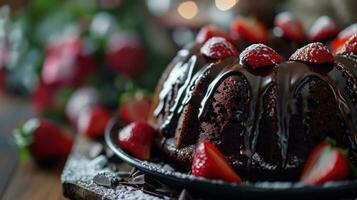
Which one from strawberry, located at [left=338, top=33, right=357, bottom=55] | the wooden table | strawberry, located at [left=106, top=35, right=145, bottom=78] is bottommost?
the wooden table

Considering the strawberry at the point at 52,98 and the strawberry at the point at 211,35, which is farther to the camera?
the strawberry at the point at 52,98

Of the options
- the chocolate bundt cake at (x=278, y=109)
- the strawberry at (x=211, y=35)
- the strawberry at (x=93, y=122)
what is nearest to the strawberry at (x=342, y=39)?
the chocolate bundt cake at (x=278, y=109)

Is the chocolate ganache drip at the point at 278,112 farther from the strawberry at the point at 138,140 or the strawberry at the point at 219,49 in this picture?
the strawberry at the point at 138,140

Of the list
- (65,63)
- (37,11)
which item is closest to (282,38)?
(65,63)

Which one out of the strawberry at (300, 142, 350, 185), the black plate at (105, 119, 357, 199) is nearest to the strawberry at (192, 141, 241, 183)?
the black plate at (105, 119, 357, 199)

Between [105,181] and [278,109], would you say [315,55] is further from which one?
[105,181]

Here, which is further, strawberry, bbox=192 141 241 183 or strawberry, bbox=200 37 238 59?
strawberry, bbox=200 37 238 59

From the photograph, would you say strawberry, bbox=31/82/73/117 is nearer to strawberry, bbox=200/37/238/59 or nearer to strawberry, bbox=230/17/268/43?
strawberry, bbox=230/17/268/43
